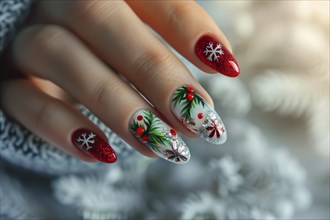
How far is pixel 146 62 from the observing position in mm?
480

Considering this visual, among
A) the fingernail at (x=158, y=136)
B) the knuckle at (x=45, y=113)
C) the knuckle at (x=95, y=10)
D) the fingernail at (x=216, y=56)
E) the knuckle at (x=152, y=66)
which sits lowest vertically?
the fingernail at (x=158, y=136)

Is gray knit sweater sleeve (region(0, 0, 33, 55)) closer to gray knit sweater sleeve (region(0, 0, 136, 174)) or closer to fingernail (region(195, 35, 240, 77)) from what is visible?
gray knit sweater sleeve (region(0, 0, 136, 174))

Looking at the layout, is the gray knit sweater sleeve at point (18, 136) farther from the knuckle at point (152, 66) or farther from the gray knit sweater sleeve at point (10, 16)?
the knuckle at point (152, 66)

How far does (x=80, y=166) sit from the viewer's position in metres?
0.61

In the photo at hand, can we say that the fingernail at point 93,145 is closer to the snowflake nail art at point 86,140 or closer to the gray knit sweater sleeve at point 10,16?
the snowflake nail art at point 86,140

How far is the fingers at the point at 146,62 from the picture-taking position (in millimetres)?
450

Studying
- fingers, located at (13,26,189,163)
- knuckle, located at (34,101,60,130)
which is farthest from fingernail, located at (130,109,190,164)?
knuckle, located at (34,101,60,130)

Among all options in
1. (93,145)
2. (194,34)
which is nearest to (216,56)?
(194,34)

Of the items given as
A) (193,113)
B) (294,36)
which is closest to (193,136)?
(193,113)

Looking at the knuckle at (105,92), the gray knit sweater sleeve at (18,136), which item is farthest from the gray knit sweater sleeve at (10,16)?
the knuckle at (105,92)

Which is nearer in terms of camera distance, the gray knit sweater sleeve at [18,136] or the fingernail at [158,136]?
the fingernail at [158,136]

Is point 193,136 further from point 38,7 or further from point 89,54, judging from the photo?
point 38,7

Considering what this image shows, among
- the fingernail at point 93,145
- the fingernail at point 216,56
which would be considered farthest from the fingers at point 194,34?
the fingernail at point 93,145

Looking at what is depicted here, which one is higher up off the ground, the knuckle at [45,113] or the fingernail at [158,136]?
the knuckle at [45,113]
